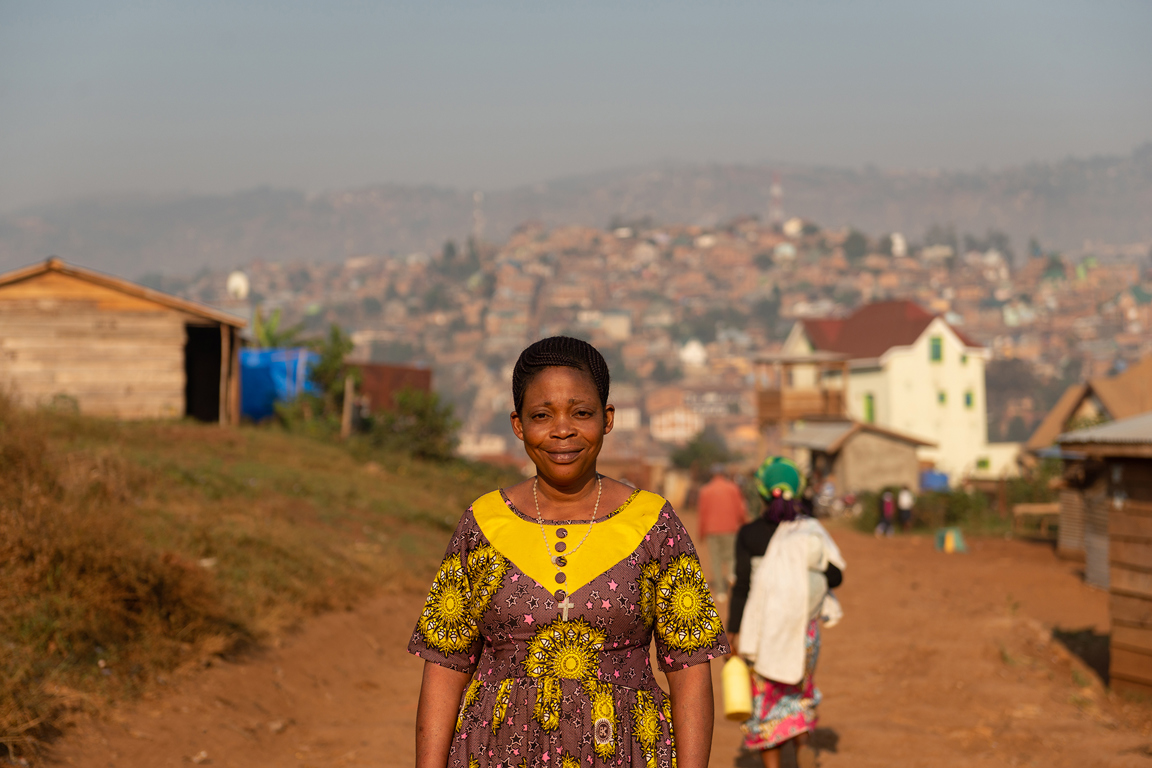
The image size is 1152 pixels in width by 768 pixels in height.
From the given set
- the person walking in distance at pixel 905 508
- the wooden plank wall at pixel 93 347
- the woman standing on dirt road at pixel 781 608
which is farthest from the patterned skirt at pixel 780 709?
the person walking in distance at pixel 905 508

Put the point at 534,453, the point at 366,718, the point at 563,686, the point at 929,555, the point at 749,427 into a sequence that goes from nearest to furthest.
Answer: the point at 563,686 → the point at 534,453 → the point at 366,718 → the point at 929,555 → the point at 749,427

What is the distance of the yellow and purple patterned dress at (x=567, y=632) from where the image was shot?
253 centimetres

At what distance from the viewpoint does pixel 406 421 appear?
1043 inches

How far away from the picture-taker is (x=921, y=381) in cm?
5034

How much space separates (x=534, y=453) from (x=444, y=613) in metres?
0.48

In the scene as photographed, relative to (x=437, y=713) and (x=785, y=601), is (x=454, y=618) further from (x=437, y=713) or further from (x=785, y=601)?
(x=785, y=601)

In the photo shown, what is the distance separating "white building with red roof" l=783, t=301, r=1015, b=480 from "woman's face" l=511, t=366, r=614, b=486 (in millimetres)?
47872

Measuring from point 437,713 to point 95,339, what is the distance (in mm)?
19962

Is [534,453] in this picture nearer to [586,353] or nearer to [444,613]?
[586,353]

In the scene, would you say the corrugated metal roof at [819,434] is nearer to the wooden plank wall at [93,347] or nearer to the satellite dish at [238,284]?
the wooden plank wall at [93,347]

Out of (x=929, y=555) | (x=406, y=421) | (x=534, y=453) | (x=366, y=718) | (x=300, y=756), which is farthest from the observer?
A: (x=406, y=421)

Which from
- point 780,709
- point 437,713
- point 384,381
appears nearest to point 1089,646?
point 780,709

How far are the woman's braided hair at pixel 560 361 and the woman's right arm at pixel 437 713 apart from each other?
0.74m

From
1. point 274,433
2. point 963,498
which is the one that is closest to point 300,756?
point 274,433
